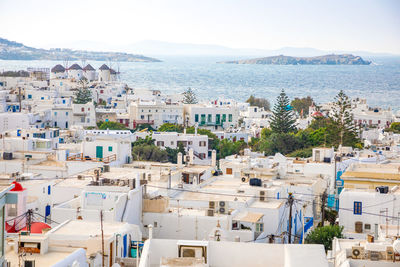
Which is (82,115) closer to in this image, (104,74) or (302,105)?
(302,105)

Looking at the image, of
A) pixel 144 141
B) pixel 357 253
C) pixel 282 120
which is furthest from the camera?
pixel 282 120

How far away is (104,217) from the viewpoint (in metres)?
16.0

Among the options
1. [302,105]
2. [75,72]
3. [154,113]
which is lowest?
[302,105]

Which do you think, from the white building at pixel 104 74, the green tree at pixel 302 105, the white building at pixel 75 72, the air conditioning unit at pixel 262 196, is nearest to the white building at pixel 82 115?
the green tree at pixel 302 105

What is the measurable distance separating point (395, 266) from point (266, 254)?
2453 millimetres

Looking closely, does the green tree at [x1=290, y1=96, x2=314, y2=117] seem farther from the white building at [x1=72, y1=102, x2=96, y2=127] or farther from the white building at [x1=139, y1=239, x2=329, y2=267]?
the white building at [x1=139, y1=239, x2=329, y2=267]

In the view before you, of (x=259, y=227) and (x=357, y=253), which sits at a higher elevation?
(x=357, y=253)

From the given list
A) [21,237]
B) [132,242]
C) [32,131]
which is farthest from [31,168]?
[21,237]

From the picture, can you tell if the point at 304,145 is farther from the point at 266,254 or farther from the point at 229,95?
the point at 229,95

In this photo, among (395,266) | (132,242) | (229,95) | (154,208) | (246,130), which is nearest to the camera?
(395,266)

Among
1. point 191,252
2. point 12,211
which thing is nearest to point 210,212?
point 12,211

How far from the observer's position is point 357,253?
12008 millimetres

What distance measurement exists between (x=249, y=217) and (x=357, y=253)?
247 inches

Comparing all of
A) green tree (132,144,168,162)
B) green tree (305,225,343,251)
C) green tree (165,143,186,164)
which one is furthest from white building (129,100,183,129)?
green tree (305,225,343,251)
